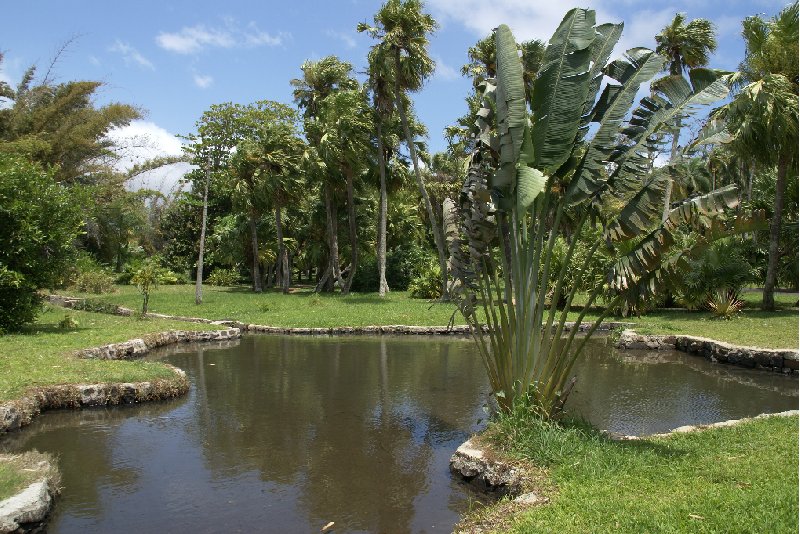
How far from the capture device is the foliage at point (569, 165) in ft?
24.6

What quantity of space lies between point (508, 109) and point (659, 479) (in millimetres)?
4468

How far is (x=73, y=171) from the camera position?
3662 centimetres

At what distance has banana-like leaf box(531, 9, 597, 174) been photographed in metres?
7.73

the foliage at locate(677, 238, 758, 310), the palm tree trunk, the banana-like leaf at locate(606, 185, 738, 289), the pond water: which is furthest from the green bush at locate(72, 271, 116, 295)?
the banana-like leaf at locate(606, 185, 738, 289)

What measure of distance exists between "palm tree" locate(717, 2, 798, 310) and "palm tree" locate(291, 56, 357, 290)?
20403 mm

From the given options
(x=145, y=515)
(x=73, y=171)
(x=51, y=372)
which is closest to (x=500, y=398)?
(x=145, y=515)

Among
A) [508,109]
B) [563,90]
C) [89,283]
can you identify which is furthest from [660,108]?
[89,283]

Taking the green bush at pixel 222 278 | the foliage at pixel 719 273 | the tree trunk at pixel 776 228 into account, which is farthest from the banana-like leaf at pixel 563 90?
the green bush at pixel 222 278

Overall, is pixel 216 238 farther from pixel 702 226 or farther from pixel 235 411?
pixel 702 226

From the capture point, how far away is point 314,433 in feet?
33.0

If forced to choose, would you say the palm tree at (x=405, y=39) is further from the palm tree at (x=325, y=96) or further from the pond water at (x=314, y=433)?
the pond water at (x=314, y=433)

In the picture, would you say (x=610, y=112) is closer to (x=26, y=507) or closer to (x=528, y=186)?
(x=528, y=186)

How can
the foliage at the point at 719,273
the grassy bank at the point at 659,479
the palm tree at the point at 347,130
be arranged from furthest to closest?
1. the palm tree at the point at 347,130
2. the foliage at the point at 719,273
3. the grassy bank at the point at 659,479

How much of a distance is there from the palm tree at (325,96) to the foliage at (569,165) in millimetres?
26815
